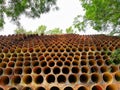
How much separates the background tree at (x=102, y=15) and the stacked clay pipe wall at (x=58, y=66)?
14.6 feet

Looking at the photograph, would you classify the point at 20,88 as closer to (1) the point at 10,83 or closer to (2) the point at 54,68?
(1) the point at 10,83

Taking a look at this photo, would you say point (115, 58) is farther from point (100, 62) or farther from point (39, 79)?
point (39, 79)

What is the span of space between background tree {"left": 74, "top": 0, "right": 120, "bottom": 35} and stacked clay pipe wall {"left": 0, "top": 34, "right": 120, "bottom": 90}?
14.6ft

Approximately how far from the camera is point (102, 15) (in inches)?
357

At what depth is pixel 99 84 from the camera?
312 centimetres

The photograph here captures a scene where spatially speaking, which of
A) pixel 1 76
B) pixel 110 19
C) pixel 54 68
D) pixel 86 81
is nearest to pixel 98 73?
pixel 86 81

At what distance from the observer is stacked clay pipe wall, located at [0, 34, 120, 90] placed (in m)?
3.21

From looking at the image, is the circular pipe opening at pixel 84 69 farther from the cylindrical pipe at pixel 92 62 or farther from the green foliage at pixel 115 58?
the green foliage at pixel 115 58

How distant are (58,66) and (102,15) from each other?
5841mm

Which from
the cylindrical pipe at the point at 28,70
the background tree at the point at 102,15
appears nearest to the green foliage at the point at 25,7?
the background tree at the point at 102,15

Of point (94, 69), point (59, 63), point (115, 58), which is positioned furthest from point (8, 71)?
point (115, 58)

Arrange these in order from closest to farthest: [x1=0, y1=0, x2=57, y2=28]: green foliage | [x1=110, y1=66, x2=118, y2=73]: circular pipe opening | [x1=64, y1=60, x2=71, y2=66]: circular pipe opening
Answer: [x1=110, y1=66, x2=118, y2=73]: circular pipe opening → [x1=64, y1=60, x2=71, y2=66]: circular pipe opening → [x1=0, y1=0, x2=57, y2=28]: green foliage

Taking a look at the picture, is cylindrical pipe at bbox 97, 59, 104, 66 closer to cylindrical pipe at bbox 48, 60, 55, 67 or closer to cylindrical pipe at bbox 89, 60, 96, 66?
cylindrical pipe at bbox 89, 60, 96, 66

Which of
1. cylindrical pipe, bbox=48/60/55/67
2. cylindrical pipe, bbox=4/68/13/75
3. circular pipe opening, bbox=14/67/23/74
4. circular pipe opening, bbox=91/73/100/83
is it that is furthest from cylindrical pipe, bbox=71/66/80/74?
cylindrical pipe, bbox=4/68/13/75
